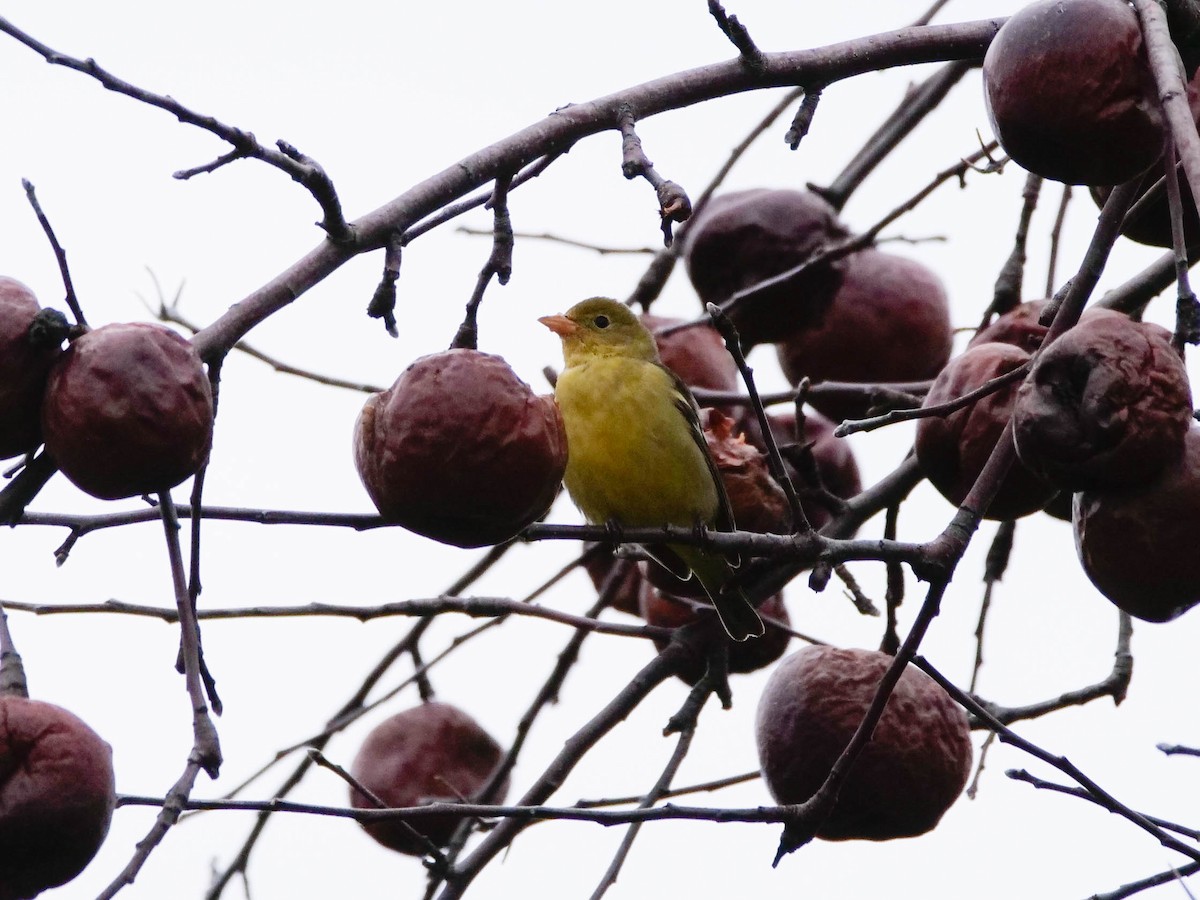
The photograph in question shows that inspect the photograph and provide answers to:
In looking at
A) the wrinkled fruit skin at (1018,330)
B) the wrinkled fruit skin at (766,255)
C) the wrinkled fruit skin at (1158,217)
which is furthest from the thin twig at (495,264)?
the wrinkled fruit skin at (766,255)

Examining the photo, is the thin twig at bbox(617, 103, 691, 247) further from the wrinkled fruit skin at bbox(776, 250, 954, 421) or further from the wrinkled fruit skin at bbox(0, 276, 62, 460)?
the wrinkled fruit skin at bbox(776, 250, 954, 421)

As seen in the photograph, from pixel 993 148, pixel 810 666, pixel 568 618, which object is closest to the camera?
pixel 810 666

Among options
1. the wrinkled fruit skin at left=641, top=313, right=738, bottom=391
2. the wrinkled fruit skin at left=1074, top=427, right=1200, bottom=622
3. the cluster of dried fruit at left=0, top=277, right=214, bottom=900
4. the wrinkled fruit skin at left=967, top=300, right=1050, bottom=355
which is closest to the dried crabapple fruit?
the wrinkled fruit skin at left=967, top=300, right=1050, bottom=355

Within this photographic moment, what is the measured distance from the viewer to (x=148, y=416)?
2.24 m

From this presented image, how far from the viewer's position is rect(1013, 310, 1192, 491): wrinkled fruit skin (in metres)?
2.49

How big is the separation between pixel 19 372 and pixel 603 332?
312 cm

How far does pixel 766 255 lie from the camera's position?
16.0 ft

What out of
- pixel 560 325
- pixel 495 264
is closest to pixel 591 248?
pixel 560 325

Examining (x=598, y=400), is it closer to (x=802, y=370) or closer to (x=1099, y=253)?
(x=802, y=370)

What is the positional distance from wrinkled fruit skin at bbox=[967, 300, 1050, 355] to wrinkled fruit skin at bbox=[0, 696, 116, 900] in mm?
2282

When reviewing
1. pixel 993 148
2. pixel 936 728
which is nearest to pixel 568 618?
pixel 936 728

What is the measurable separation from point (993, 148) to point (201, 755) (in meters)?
3.11

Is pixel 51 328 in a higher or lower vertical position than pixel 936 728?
lower

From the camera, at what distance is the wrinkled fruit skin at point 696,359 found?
17.6 feet
